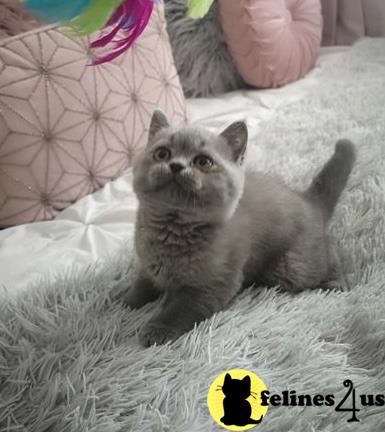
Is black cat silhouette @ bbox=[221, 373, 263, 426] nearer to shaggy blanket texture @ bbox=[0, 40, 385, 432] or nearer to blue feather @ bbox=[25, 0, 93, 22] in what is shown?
shaggy blanket texture @ bbox=[0, 40, 385, 432]

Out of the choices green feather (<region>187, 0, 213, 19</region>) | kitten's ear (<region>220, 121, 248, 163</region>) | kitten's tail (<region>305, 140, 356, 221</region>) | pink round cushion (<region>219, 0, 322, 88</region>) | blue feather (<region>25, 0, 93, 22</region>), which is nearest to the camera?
blue feather (<region>25, 0, 93, 22</region>)

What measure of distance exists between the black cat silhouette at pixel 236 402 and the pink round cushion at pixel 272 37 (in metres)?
1.11

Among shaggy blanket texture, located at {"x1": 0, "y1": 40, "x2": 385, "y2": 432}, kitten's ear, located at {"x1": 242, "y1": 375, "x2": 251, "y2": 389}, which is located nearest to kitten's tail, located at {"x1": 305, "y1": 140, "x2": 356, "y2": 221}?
shaggy blanket texture, located at {"x1": 0, "y1": 40, "x2": 385, "y2": 432}

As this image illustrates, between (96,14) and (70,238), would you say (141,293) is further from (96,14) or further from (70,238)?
(96,14)

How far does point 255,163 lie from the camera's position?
110 cm

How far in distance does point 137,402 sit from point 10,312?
10.3 inches

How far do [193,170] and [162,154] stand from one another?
2.6 inches

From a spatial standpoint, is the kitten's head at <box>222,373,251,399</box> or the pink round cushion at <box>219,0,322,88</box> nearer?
the kitten's head at <box>222,373,251,399</box>

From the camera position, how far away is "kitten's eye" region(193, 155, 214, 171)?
688 mm

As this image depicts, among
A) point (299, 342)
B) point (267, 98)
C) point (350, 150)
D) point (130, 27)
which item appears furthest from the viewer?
point (267, 98)

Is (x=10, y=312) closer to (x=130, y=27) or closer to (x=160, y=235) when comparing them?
(x=160, y=235)

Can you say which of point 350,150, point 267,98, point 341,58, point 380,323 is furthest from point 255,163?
point 341,58

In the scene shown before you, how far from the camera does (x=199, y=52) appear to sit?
56.9 inches

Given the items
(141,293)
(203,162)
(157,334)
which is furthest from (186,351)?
(203,162)
